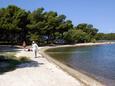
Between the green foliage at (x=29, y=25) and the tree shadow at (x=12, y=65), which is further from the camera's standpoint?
the green foliage at (x=29, y=25)

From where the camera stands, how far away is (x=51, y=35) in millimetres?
93312

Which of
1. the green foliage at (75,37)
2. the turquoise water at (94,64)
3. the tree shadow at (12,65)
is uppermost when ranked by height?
the green foliage at (75,37)

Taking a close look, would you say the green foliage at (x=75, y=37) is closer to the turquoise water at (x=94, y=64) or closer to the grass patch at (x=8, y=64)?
the turquoise water at (x=94, y=64)

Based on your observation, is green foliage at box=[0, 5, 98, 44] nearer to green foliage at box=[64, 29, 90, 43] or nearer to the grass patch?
green foliage at box=[64, 29, 90, 43]

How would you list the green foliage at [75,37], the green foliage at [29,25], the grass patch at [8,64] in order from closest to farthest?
1. the grass patch at [8,64]
2. the green foliage at [29,25]
3. the green foliage at [75,37]

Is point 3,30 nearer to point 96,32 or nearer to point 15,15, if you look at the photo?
point 15,15

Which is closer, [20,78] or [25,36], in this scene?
[20,78]

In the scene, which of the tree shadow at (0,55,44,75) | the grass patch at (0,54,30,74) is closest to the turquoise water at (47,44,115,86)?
the tree shadow at (0,55,44,75)

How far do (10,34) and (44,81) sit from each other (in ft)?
214

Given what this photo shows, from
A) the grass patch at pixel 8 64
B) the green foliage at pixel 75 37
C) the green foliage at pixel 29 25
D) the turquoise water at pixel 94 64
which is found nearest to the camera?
the grass patch at pixel 8 64

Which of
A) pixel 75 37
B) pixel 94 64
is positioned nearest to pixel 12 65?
pixel 94 64

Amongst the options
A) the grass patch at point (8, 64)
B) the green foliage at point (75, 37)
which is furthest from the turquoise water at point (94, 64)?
the green foliage at point (75, 37)

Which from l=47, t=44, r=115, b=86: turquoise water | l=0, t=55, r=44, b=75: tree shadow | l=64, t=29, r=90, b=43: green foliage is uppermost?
l=64, t=29, r=90, b=43: green foliage

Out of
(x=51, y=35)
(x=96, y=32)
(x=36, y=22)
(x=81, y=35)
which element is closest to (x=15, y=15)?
(x=36, y=22)
